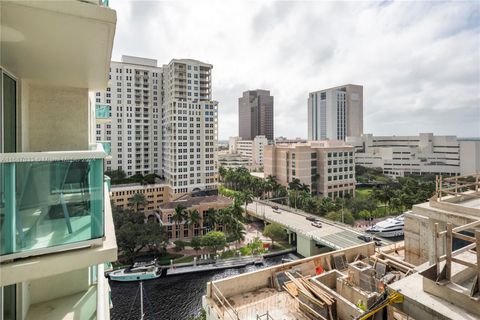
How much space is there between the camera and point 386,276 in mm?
7074

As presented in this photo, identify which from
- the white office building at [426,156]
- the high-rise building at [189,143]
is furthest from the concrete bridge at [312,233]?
the white office building at [426,156]

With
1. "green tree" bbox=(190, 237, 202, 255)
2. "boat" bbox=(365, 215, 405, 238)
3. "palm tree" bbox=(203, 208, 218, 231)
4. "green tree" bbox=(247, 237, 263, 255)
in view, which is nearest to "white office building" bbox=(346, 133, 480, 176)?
"boat" bbox=(365, 215, 405, 238)

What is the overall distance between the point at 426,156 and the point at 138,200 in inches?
2864

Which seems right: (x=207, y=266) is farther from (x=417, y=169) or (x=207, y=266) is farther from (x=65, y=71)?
(x=417, y=169)

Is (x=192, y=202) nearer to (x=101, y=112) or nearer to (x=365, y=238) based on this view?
(x=365, y=238)

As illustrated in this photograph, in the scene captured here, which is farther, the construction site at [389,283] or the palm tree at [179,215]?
the palm tree at [179,215]

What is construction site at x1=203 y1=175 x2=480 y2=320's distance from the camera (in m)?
4.43

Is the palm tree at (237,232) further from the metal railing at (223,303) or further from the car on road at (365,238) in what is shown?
the metal railing at (223,303)

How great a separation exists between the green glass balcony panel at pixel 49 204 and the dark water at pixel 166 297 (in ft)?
72.7

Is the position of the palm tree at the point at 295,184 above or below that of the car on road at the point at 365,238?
above

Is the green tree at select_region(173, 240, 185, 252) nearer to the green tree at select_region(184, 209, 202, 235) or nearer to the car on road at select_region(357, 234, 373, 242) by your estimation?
the green tree at select_region(184, 209, 202, 235)

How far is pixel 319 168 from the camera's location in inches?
2162

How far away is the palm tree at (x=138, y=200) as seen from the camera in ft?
127

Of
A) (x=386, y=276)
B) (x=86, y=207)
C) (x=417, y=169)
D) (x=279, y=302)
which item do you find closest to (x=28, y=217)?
(x=86, y=207)
